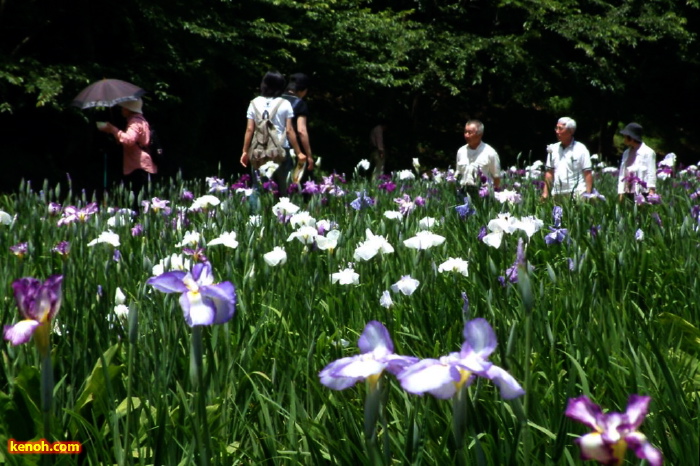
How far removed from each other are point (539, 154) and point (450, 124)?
2.43 m

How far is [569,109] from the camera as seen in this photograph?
2066cm

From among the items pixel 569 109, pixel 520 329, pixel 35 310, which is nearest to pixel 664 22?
pixel 569 109

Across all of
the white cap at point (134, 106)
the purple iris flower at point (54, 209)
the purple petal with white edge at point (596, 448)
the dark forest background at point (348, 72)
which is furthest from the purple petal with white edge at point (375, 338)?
the dark forest background at point (348, 72)

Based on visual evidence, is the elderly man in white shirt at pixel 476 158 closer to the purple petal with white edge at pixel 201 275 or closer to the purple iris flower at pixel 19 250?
the purple iris flower at pixel 19 250

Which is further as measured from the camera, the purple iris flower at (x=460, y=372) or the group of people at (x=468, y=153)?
the group of people at (x=468, y=153)

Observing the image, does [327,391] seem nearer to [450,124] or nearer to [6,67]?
[6,67]

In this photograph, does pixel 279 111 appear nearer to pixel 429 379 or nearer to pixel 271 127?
→ pixel 271 127

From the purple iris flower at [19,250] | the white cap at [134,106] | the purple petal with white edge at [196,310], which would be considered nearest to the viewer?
the purple petal with white edge at [196,310]

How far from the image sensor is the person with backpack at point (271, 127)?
20.8 ft

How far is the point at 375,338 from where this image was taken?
979mm

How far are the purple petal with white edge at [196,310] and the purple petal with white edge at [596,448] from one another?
50cm

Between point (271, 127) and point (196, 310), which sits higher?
point (196, 310)

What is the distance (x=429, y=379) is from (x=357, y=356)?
135 mm

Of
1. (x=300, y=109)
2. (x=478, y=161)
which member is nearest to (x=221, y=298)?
(x=478, y=161)
